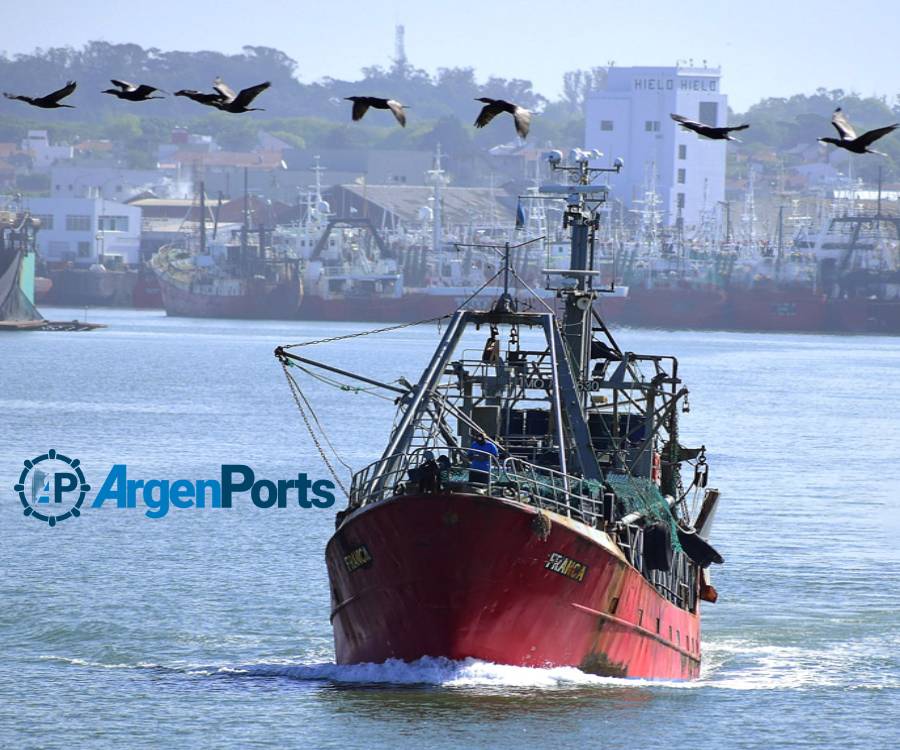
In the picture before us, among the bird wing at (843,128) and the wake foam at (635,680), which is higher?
the bird wing at (843,128)

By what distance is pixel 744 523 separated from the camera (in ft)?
182

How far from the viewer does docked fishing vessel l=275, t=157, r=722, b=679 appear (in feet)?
98.9

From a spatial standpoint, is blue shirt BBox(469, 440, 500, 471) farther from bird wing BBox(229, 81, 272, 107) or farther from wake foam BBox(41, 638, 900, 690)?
bird wing BBox(229, 81, 272, 107)

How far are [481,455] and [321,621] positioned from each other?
892cm

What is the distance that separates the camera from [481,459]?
3262cm

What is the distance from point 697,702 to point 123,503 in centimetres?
2865

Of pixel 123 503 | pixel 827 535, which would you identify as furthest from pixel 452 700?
pixel 123 503

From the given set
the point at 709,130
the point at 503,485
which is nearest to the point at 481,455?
the point at 503,485

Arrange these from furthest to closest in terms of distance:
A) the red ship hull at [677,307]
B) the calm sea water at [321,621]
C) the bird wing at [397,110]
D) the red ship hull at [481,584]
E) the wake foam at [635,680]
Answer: the red ship hull at [677,307] < the wake foam at [635,680] < the calm sea water at [321,621] < the red ship hull at [481,584] < the bird wing at [397,110]

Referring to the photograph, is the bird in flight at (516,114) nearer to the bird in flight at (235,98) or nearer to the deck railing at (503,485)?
the bird in flight at (235,98)

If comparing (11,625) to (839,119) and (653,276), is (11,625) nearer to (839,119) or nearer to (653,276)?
(839,119)

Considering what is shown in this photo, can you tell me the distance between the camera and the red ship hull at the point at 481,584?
30.0 m

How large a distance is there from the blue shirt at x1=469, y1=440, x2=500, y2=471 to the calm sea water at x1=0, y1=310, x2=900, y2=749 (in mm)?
3112

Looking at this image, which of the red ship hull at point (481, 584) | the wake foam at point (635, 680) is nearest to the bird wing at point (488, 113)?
the red ship hull at point (481, 584)
